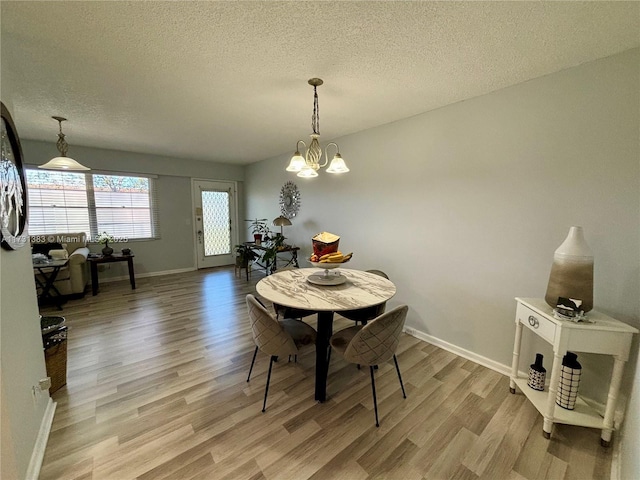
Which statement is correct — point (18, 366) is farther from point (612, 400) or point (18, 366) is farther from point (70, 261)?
point (70, 261)

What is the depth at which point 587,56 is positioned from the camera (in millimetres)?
1659

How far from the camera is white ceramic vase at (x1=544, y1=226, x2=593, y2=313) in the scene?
152cm

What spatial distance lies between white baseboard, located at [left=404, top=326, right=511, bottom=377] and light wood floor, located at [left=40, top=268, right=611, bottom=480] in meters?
0.07

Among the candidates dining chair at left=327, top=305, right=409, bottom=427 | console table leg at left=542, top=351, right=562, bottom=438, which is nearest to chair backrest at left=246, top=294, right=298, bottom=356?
dining chair at left=327, top=305, right=409, bottom=427

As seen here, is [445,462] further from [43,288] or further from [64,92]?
[43,288]

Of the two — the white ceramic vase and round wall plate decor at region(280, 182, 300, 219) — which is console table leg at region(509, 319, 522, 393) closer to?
the white ceramic vase

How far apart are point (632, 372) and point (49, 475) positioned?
333 centimetres

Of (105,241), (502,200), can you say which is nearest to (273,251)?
(105,241)

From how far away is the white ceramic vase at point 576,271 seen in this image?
152 centimetres

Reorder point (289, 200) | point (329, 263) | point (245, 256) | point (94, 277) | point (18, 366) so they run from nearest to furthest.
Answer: point (18, 366) → point (329, 263) → point (94, 277) → point (289, 200) → point (245, 256)

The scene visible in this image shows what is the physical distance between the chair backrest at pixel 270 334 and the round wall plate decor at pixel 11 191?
1202mm

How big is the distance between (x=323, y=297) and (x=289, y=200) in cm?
329

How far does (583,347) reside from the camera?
4.83 ft

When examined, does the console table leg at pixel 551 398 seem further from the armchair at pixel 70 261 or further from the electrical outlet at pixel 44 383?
the armchair at pixel 70 261
